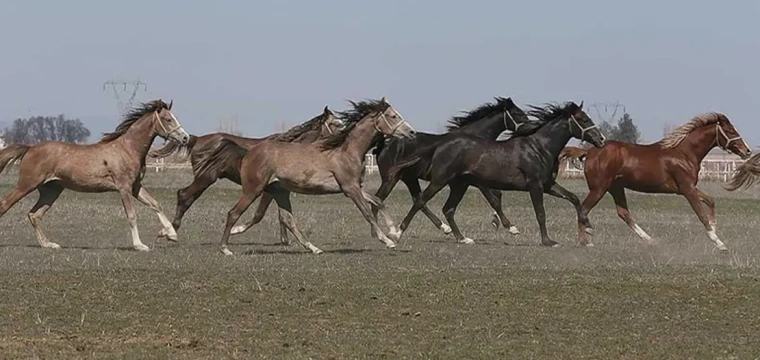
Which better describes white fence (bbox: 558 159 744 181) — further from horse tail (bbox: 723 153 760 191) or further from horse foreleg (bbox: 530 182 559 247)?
horse foreleg (bbox: 530 182 559 247)

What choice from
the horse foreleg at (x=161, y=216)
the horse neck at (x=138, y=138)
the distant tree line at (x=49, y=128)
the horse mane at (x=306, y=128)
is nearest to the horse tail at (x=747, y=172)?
the horse mane at (x=306, y=128)

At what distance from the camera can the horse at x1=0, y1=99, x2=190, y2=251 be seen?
1778 cm

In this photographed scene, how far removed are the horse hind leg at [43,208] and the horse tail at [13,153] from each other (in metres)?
0.56

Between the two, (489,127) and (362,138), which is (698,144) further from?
(362,138)

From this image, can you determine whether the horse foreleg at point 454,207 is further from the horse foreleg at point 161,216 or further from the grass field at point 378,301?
the horse foreleg at point 161,216

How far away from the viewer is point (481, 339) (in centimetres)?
1095

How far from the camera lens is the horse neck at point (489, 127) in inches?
853

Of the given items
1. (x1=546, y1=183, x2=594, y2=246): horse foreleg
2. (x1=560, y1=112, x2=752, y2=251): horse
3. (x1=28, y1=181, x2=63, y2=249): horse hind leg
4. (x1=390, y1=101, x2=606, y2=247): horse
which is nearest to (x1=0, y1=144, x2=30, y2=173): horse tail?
(x1=28, y1=181, x2=63, y2=249): horse hind leg

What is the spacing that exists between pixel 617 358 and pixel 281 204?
26.3ft

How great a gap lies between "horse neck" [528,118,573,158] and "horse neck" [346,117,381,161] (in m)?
3.23

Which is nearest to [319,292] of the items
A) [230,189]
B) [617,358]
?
[617,358]

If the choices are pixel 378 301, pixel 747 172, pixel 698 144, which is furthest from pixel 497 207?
pixel 378 301

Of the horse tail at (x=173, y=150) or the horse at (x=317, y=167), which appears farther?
the horse tail at (x=173, y=150)

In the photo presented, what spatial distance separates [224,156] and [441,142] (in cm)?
353
